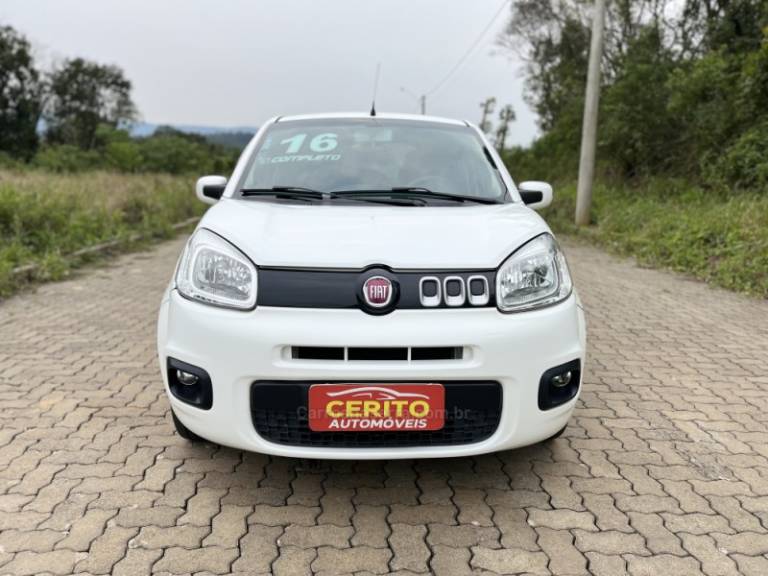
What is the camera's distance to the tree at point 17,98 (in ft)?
151

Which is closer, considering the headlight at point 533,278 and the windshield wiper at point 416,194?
the headlight at point 533,278

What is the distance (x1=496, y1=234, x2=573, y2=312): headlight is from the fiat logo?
0.41 meters

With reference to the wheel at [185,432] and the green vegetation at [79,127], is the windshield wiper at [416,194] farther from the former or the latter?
the green vegetation at [79,127]

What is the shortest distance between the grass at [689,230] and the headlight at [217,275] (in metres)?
6.59

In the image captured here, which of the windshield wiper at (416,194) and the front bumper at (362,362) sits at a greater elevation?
the windshield wiper at (416,194)

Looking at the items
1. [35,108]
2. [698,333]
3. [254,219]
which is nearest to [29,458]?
[254,219]

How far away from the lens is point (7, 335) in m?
5.18

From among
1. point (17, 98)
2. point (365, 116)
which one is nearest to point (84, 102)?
point (17, 98)

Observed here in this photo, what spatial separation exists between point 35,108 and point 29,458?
55265 millimetres

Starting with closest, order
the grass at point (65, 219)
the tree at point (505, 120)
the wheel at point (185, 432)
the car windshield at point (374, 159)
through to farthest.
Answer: the wheel at point (185, 432)
the car windshield at point (374, 159)
the grass at point (65, 219)
the tree at point (505, 120)

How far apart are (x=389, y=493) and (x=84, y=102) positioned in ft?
206

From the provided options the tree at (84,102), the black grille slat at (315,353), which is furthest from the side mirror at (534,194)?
the tree at (84,102)

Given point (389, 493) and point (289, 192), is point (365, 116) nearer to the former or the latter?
point (289, 192)

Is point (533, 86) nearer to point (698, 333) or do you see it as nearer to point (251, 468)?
point (698, 333)
